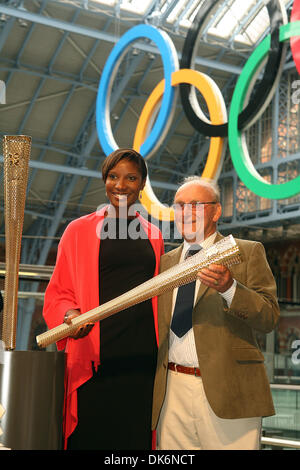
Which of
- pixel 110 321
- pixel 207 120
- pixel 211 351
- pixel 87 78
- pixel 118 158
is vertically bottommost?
pixel 211 351

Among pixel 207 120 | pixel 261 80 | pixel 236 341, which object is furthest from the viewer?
pixel 207 120

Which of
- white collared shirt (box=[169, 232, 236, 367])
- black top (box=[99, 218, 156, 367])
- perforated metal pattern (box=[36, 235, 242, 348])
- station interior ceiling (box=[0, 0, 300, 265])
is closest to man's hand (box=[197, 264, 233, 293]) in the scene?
perforated metal pattern (box=[36, 235, 242, 348])

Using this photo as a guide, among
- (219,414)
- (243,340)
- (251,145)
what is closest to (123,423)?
(219,414)

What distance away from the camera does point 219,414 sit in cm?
218

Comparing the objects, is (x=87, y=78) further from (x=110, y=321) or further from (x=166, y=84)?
(x=110, y=321)

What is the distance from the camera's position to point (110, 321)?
2.39 meters

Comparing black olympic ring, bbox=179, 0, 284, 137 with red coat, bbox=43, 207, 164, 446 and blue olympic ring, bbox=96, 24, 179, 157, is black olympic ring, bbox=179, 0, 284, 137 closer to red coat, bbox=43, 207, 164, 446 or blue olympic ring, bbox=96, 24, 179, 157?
blue olympic ring, bbox=96, 24, 179, 157

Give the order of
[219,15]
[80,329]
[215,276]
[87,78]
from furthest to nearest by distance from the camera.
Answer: [87,78]
[219,15]
[80,329]
[215,276]

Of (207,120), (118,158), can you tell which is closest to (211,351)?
(118,158)

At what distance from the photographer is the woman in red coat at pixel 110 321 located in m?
2.32

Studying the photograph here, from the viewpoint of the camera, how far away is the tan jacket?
2188 mm

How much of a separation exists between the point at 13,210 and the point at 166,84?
5.62 meters

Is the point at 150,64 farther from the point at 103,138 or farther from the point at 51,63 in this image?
the point at 103,138

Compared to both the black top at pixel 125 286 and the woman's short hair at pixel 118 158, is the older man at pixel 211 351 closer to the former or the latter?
the black top at pixel 125 286
